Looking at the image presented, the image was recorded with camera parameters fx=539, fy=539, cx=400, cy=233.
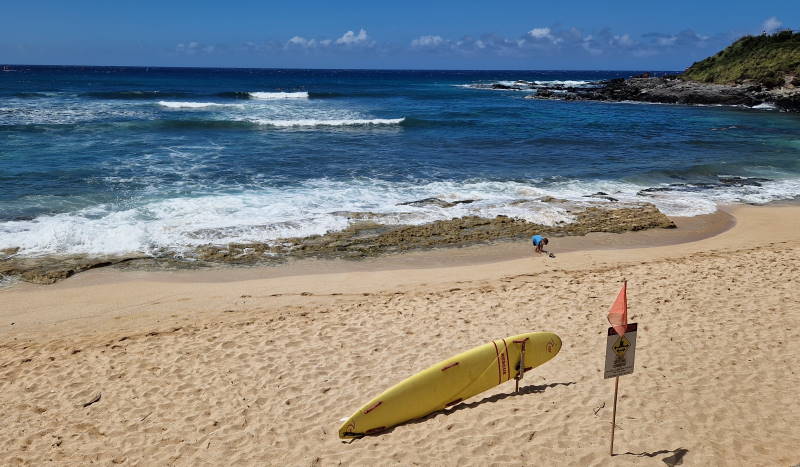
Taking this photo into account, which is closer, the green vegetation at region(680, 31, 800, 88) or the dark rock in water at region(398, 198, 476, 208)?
the dark rock in water at region(398, 198, 476, 208)

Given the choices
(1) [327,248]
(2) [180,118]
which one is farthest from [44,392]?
(2) [180,118]

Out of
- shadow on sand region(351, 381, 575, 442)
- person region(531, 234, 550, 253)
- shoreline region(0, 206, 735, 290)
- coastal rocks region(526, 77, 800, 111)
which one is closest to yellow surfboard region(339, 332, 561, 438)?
shadow on sand region(351, 381, 575, 442)

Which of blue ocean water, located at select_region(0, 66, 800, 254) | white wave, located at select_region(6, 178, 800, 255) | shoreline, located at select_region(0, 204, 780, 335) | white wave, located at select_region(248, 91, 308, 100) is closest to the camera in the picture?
shoreline, located at select_region(0, 204, 780, 335)

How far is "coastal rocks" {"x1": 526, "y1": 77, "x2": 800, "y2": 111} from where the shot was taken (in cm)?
4856

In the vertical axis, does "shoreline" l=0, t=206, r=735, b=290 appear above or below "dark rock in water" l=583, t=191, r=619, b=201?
below

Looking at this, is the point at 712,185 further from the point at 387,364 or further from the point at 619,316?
the point at 619,316

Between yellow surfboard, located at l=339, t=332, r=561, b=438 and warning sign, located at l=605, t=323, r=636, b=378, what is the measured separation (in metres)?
1.54

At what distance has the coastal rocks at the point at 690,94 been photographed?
48562mm

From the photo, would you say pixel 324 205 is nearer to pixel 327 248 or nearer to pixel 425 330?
pixel 327 248

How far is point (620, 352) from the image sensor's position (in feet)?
16.7

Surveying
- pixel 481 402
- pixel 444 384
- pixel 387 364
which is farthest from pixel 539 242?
pixel 444 384

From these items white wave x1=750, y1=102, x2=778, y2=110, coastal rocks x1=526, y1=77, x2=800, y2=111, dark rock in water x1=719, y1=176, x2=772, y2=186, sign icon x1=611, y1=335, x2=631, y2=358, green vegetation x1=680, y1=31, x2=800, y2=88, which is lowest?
sign icon x1=611, y1=335, x2=631, y2=358

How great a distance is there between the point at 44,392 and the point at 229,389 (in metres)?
2.37

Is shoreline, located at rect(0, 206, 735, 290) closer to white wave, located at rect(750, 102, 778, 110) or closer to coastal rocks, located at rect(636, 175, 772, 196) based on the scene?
coastal rocks, located at rect(636, 175, 772, 196)
